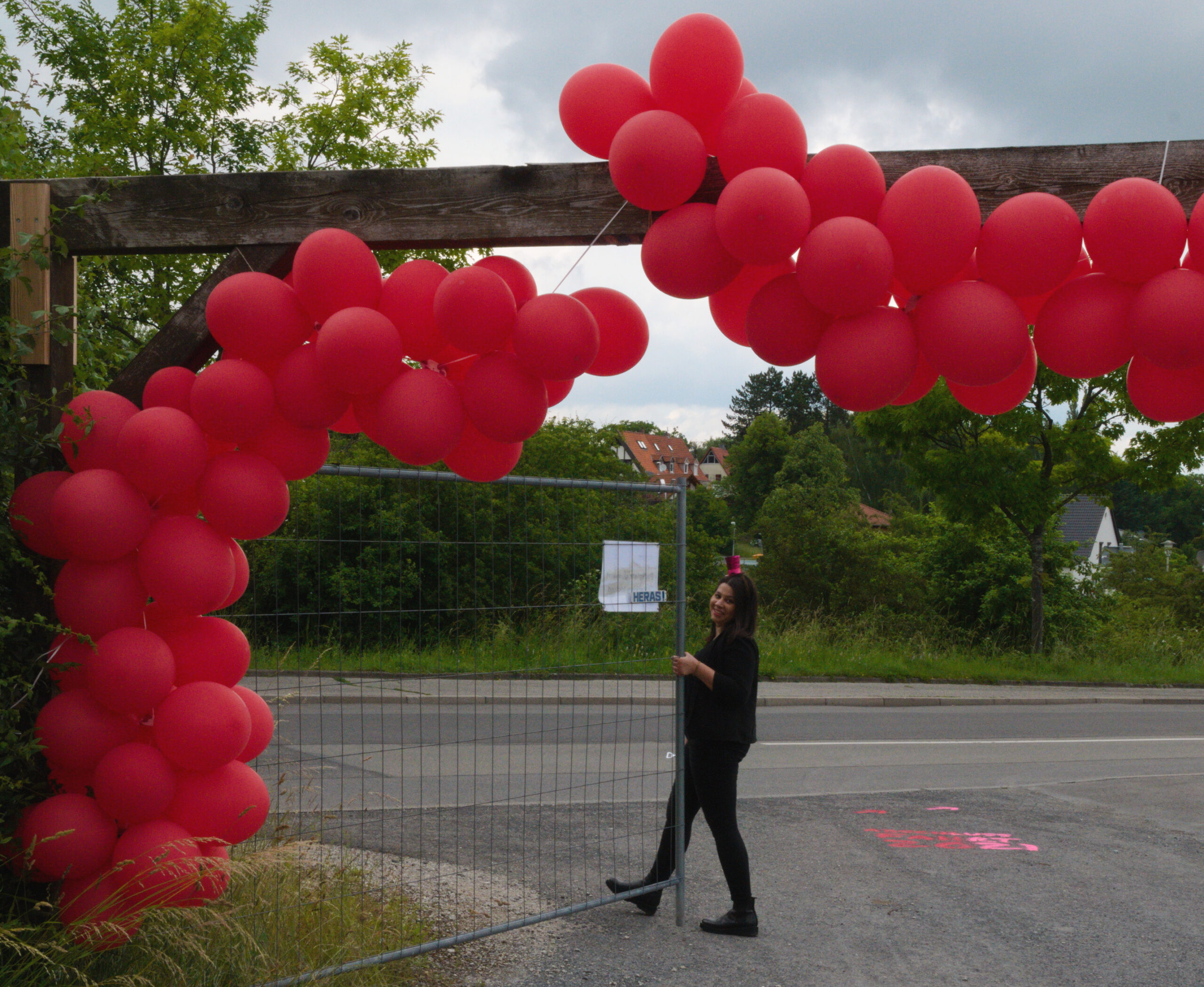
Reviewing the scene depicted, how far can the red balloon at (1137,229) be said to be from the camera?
2553 millimetres

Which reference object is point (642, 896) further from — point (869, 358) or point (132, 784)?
point (869, 358)

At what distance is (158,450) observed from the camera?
288cm

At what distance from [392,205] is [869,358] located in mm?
1630

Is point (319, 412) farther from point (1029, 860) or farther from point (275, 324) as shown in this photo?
point (1029, 860)

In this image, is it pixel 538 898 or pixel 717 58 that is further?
pixel 538 898

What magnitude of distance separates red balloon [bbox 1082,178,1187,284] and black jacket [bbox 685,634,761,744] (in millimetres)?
2263

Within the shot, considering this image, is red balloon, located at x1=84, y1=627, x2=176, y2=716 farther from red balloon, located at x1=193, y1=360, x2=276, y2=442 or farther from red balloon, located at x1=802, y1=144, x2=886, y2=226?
red balloon, located at x1=802, y1=144, x2=886, y2=226

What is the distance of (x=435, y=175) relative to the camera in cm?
323

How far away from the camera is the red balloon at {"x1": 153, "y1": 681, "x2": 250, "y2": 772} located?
2.90 m

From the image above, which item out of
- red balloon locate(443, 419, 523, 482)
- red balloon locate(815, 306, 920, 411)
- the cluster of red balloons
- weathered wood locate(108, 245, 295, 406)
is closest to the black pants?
red balloon locate(443, 419, 523, 482)

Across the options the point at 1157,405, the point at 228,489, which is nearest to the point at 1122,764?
the point at 1157,405

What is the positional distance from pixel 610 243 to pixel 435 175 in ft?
2.00

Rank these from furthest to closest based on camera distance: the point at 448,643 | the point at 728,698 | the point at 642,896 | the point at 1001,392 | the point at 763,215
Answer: the point at 642,896 < the point at 728,698 < the point at 448,643 < the point at 1001,392 < the point at 763,215

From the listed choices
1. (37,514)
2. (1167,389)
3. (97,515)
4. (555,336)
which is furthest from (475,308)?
(1167,389)
